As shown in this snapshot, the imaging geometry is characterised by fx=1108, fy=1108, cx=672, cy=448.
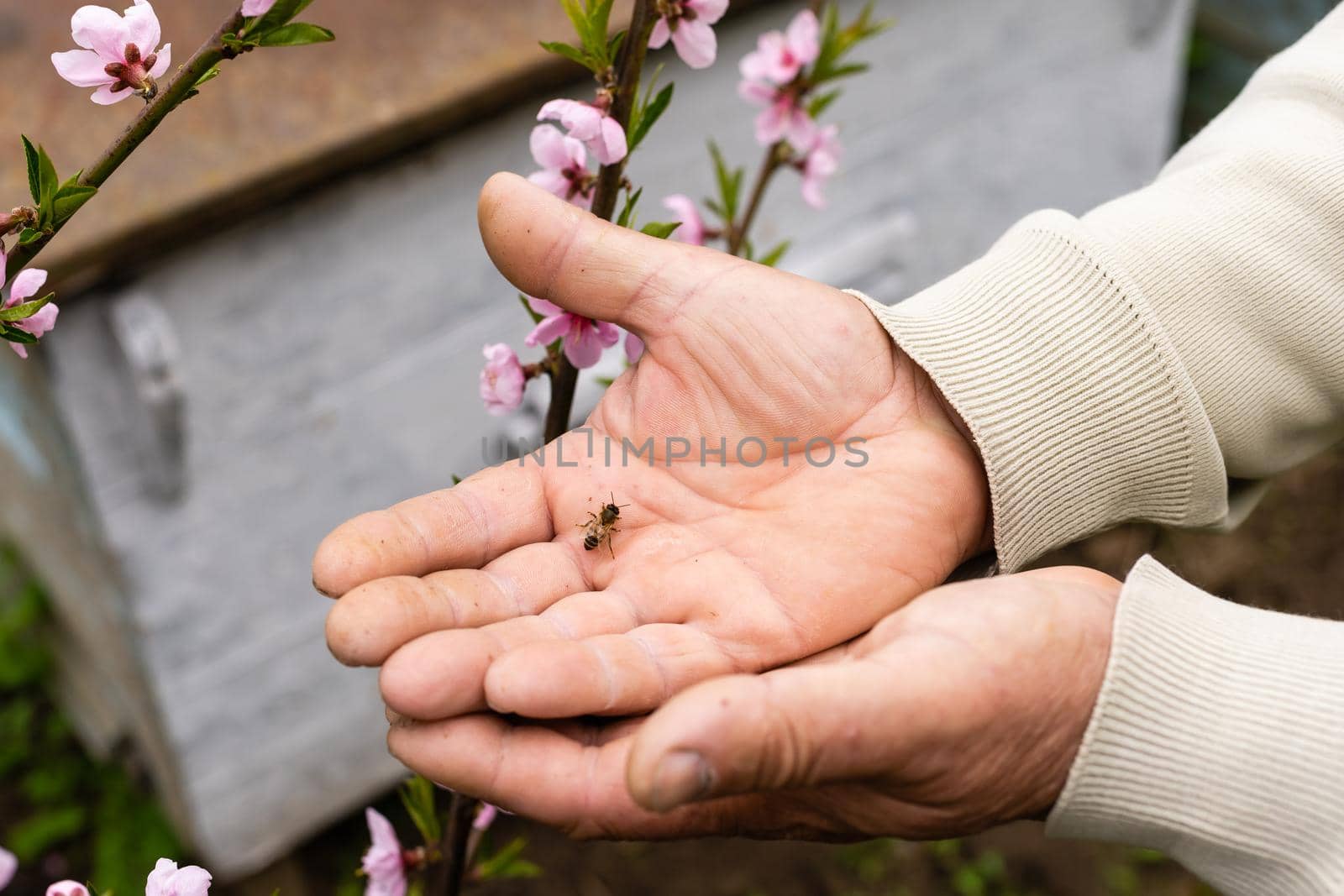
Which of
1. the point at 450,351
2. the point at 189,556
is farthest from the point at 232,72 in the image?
the point at 189,556

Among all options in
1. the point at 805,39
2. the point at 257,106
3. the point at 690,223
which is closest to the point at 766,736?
the point at 690,223

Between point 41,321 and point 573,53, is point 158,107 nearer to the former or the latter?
point 41,321

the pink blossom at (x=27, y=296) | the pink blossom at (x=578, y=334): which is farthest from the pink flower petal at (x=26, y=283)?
the pink blossom at (x=578, y=334)

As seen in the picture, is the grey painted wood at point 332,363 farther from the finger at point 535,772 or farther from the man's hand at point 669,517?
the finger at point 535,772

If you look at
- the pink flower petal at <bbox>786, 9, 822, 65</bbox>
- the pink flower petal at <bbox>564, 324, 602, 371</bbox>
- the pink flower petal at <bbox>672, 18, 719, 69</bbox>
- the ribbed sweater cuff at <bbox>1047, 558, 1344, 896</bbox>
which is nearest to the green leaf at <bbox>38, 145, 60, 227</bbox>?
the pink flower petal at <bbox>564, 324, 602, 371</bbox>

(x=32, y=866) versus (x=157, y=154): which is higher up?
(x=157, y=154)

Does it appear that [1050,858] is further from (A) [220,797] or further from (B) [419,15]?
(B) [419,15]

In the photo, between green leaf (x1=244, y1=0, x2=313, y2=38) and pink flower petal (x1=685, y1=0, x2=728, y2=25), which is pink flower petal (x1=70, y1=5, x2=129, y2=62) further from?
pink flower petal (x1=685, y1=0, x2=728, y2=25)
